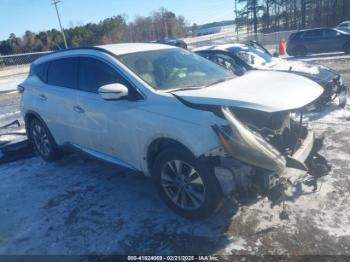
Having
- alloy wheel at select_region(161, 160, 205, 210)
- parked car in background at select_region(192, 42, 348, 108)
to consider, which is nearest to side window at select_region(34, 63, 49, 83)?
alloy wheel at select_region(161, 160, 205, 210)

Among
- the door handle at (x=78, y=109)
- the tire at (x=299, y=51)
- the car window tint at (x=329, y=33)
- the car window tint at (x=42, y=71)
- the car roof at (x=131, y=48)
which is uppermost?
the car roof at (x=131, y=48)

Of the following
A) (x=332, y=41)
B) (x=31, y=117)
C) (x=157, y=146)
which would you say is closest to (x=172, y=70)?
(x=157, y=146)

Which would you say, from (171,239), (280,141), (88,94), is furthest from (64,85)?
(280,141)

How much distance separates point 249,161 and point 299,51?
19361mm

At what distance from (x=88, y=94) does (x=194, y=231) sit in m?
2.23

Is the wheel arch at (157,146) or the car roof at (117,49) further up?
the car roof at (117,49)

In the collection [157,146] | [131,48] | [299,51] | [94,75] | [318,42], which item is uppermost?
[131,48]

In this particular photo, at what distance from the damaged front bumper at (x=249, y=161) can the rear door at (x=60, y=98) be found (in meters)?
2.47

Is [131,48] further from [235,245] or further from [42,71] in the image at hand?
[235,245]

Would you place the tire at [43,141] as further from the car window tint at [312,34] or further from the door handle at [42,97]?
the car window tint at [312,34]

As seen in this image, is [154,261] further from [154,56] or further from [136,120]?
[154,56]

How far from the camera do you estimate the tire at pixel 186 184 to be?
11.6ft

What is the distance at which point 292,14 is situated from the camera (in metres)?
50.2

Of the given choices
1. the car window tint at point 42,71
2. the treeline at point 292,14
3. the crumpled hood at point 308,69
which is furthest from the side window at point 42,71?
the treeline at point 292,14
